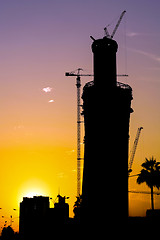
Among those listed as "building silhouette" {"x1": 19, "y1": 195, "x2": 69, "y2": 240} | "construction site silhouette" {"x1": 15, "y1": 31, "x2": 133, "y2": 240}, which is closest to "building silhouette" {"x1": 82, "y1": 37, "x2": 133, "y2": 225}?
"construction site silhouette" {"x1": 15, "y1": 31, "x2": 133, "y2": 240}

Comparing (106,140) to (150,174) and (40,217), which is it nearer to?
(150,174)

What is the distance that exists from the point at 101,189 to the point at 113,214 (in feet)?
18.1

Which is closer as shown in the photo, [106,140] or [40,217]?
[106,140]

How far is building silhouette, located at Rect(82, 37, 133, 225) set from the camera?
73.8m

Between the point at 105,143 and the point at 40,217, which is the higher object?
the point at 105,143

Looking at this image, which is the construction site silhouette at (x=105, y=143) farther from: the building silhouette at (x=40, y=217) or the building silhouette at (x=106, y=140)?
the building silhouette at (x=40, y=217)

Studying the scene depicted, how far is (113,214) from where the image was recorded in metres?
71.9

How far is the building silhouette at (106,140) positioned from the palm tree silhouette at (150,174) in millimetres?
12031

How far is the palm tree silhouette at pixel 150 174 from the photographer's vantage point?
86375 mm

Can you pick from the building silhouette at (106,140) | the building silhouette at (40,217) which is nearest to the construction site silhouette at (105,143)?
the building silhouette at (106,140)

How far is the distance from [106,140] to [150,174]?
63.9 feet

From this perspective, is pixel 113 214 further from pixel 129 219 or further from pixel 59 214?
pixel 59 214

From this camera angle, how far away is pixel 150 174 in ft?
286

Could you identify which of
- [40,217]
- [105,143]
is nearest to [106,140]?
[105,143]
